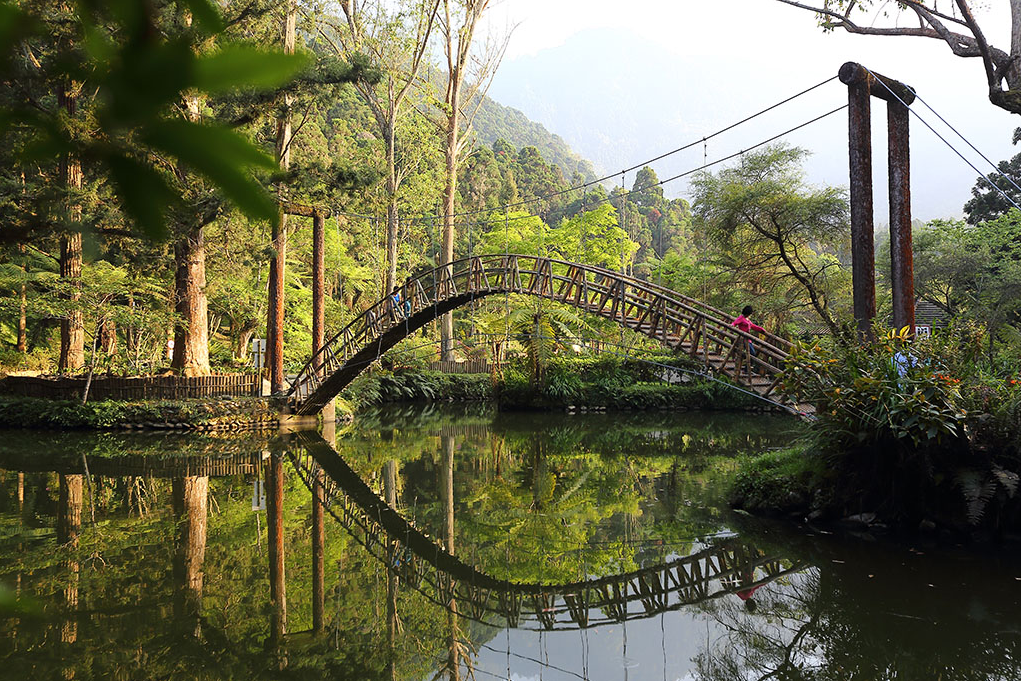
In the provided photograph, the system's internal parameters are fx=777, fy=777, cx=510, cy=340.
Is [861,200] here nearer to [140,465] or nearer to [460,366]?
[140,465]

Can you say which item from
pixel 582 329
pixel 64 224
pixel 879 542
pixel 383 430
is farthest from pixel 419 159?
pixel 64 224

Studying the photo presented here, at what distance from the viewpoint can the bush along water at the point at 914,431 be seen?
24.3 feet

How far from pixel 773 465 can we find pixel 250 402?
38.6ft

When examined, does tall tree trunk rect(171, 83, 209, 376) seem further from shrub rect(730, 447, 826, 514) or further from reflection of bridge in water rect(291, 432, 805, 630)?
shrub rect(730, 447, 826, 514)

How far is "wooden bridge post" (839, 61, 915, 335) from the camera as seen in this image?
985 centimetres

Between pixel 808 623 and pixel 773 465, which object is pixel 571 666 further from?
pixel 773 465

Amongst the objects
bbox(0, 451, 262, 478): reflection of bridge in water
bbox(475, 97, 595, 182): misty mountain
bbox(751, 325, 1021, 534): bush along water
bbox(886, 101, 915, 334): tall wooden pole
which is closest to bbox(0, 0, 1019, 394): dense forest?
bbox(0, 451, 262, 478): reflection of bridge in water

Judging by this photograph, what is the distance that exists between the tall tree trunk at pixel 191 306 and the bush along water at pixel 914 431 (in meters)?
13.5

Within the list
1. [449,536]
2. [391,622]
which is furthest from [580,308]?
[391,622]

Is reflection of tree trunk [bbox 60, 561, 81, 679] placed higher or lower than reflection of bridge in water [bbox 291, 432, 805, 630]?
higher

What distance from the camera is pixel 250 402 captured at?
1725 centimetres

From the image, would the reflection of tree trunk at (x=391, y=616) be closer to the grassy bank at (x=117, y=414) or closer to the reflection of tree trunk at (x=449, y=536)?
the reflection of tree trunk at (x=449, y=536)

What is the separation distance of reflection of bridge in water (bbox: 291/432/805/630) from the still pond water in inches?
1.1

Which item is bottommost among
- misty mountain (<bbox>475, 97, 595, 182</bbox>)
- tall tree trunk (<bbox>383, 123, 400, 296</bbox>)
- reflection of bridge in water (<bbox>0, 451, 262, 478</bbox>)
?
reflection of bridge in water (<bbox>0, 451, 262, 478</bbox>)
